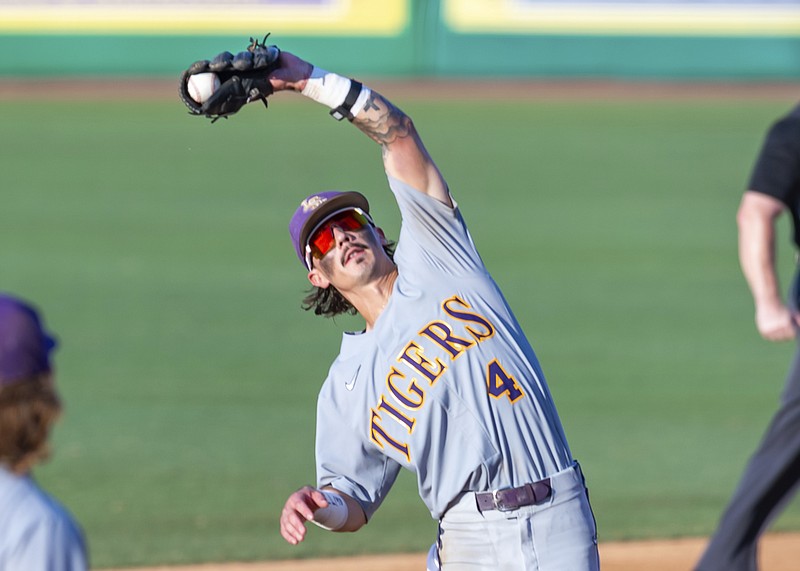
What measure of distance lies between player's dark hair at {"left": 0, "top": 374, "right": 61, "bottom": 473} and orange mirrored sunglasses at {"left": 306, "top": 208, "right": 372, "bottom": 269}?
1.67 m

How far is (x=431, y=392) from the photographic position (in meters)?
3.74

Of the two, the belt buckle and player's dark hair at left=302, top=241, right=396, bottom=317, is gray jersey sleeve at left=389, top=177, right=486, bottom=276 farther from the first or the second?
the belt buckle

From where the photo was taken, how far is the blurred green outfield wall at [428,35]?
19.9m

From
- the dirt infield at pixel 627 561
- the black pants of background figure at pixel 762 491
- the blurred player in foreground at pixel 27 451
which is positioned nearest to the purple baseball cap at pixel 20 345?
the blurred player in foreground at pixel 27 451

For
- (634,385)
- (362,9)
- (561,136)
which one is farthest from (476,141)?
(634,385)

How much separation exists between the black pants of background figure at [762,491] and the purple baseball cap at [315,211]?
193cm

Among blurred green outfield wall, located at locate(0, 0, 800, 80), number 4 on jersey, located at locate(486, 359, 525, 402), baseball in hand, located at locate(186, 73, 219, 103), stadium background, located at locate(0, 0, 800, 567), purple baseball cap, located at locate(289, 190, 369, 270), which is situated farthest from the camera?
blurred green outfield wall, located at locate(0, 0, 800, 80)

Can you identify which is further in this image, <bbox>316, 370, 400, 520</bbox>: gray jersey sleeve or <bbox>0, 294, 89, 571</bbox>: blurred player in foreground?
<bbox>316, 370, 400, 520</bbox>: gray jersey sleeve

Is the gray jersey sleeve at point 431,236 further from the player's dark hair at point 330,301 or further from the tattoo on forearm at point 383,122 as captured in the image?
the player's dark hair at point 330,301

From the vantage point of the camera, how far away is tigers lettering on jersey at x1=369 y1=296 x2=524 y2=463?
12.3ft

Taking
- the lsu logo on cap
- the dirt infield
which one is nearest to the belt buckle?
the lsu logo on cap

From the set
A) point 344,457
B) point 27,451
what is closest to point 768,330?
point 344,457

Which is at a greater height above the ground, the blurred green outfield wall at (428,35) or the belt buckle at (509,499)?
the blurred green outfield wall at (428,35)

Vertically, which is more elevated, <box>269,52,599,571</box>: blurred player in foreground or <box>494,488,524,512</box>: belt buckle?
<box>269,52,599,571</box>: blurred player in foreground
